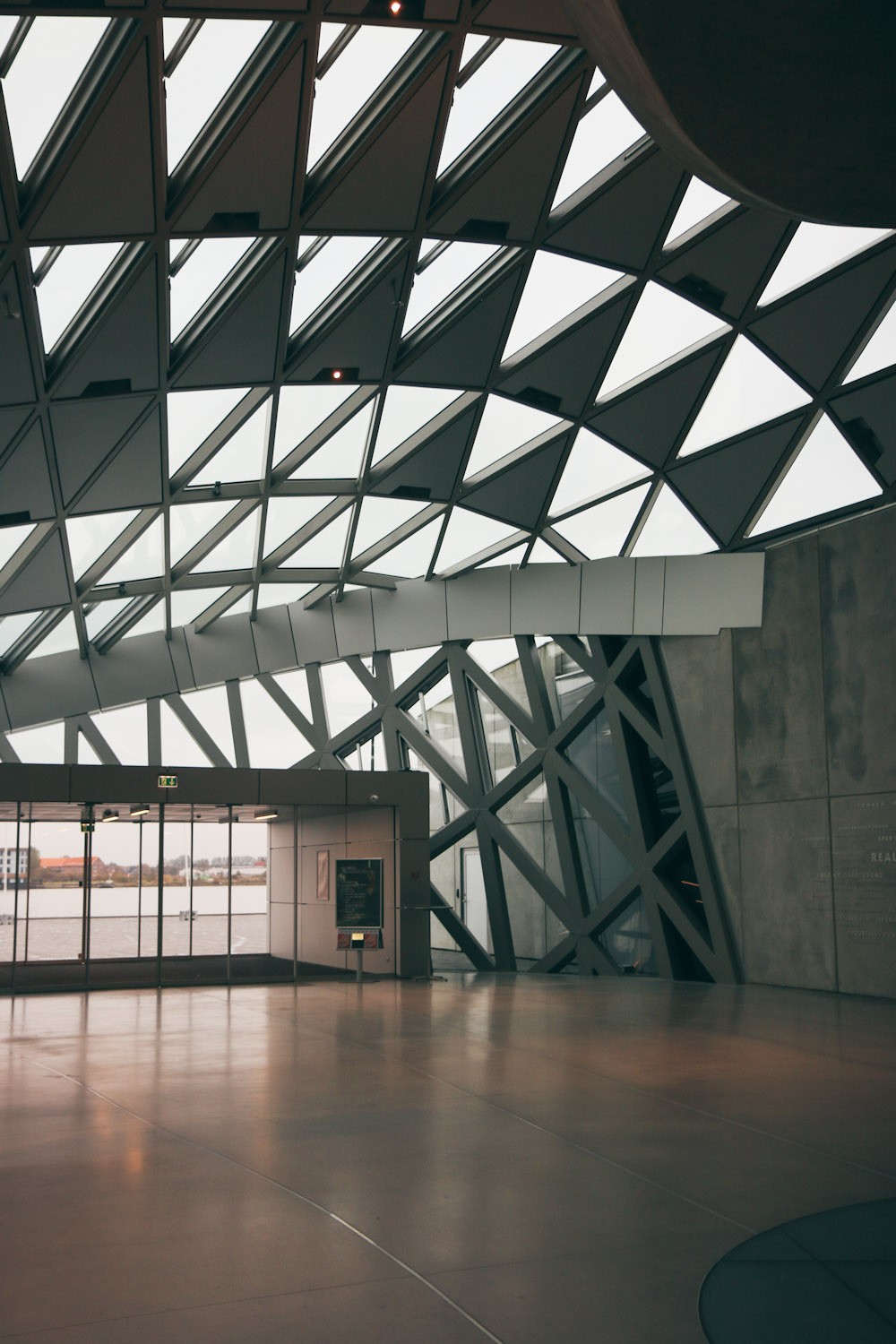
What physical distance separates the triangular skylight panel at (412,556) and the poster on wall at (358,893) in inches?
332

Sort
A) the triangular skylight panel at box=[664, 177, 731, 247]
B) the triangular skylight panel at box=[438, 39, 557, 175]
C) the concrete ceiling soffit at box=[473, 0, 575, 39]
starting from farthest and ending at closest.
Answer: the triangular skylight panel at box=[664, 177, 731, 247]
the triangular skylight panel at box=[438, 39, 557, 175]
the concrete ceiling soffit at box=[473, 0, 575, 39]

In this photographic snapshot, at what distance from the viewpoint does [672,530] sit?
25984 mm

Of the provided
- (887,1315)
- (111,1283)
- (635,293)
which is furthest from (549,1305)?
(635,293)

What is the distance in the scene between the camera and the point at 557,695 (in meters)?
29.4

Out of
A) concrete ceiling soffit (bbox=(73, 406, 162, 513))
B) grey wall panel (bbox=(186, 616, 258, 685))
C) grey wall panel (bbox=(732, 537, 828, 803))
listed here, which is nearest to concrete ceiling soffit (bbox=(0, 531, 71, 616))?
concrete ceiling soffit (bbox=(73, 406, 162, 513))

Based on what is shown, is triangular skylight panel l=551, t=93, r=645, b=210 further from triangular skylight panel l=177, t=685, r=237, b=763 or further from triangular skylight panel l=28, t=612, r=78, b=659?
triangular skylight panel l=177, t=685, r=237, b=763

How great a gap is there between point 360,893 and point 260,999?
4.31 metres

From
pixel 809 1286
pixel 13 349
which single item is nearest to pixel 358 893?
pixel 13 349

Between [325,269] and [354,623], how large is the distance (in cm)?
1487

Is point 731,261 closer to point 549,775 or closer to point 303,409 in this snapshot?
point 303,409

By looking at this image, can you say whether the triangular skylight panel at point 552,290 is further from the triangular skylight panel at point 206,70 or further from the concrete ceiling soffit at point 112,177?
the concrete ceiling soffit at point 112,177

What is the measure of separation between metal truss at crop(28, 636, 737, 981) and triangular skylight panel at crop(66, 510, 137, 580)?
28.8 feet

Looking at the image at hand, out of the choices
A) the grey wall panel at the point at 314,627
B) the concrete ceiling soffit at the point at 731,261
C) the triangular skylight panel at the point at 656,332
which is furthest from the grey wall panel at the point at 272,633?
the concrete ceiling soffit at the point at 731,261

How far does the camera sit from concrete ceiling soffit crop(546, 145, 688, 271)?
1714cm
